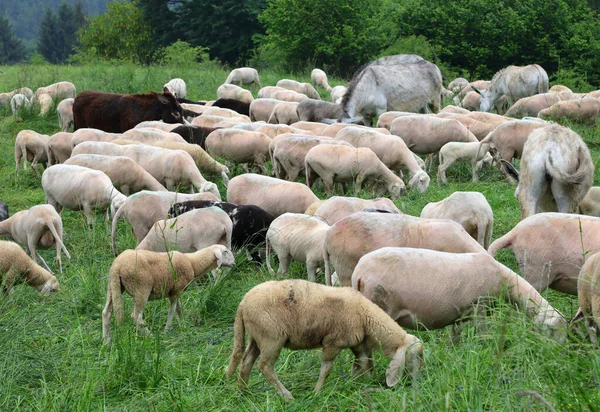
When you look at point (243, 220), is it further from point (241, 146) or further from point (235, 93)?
point (235, 93)

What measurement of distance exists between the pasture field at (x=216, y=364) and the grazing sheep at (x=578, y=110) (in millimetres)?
8862

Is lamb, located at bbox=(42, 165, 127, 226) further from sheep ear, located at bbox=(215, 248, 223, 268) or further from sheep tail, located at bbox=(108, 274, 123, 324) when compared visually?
sheep tail, located at bbox=(108, 274, 123, 324)

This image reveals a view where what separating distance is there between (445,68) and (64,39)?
73.5 m

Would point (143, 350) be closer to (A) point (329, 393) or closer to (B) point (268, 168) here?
(A) point (329, 393)

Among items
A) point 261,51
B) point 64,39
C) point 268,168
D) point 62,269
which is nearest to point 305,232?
point 62,269

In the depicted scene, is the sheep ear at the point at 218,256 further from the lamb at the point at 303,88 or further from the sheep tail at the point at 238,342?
the lamb at the point at 303,88

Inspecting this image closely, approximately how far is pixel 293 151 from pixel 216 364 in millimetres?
6465

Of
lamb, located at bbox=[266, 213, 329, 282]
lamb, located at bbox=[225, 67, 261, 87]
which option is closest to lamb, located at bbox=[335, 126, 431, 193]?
lamb, located at bbox=[266, 213, 329, 282]

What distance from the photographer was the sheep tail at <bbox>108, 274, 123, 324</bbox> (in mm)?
6503

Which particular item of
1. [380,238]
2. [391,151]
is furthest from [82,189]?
[380,238]

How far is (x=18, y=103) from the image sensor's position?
1928 centimetres

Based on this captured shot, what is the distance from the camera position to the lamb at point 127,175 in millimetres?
11039

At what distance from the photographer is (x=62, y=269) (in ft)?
30.3

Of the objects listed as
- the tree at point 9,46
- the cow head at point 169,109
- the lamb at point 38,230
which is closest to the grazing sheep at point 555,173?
the lamb at point 38,230
